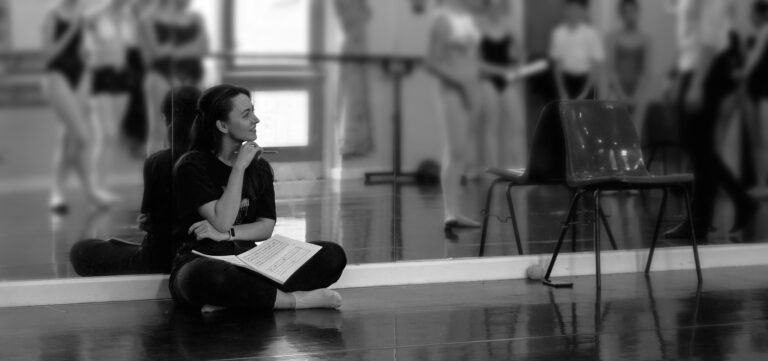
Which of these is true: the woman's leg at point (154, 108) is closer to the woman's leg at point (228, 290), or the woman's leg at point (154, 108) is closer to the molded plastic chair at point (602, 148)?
the woman's leg at point (228, 290)

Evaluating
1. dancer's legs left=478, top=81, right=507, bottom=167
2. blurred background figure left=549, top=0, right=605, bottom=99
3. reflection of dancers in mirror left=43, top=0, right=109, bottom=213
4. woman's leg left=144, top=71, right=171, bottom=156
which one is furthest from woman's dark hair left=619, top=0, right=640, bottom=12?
reflection of dancers in mirror left=43, top=0, right=109, bottom=213

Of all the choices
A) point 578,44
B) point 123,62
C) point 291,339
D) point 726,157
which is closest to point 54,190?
point 123,62

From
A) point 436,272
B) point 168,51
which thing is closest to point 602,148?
point 436,272

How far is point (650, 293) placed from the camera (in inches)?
203

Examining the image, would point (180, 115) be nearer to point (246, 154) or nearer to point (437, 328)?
point (246, 154)

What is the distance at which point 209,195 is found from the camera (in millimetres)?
4711

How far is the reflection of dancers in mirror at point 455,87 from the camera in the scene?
5.38m

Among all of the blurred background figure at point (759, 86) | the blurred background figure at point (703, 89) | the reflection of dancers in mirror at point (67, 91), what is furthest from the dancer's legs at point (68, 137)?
the blurred background figure at point (759, 86)

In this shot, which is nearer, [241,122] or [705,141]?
[241,122]

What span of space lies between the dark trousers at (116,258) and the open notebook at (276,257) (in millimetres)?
389

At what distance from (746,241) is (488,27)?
173cm

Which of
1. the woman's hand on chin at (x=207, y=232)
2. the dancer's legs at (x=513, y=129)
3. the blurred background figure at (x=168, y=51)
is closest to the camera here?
the woman's hand on chin at (x=207, y=232)

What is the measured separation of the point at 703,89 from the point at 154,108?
2623 millimetres

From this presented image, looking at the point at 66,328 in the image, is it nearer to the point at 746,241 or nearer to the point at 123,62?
the point at 123,62
